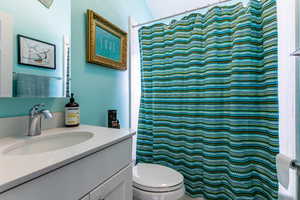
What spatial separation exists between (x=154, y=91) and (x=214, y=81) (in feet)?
1.85

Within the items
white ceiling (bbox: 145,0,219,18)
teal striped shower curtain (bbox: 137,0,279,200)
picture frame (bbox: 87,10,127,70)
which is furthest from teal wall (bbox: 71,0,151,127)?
white ceiling (bbox: 145,0,219,18)

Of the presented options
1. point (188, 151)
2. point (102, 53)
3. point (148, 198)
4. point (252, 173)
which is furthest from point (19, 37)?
point (252, 173)

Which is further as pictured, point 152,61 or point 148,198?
point 152,61

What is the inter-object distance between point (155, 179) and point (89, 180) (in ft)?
2.11

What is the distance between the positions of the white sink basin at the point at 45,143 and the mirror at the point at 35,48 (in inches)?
9.9

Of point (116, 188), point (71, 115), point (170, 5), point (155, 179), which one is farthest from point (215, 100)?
point (170, 5)

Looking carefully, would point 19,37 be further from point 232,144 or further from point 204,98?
point 232,144

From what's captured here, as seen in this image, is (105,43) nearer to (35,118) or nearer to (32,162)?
(35,118)

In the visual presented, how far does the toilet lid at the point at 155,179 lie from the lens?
994mm

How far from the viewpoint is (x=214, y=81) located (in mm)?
1224

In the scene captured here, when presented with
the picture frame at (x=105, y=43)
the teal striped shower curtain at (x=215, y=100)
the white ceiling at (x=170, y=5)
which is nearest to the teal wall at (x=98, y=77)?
the picture frame at (x=105, y=43)

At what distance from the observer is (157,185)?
3.28 ft

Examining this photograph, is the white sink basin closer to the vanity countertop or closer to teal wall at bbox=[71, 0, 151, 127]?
the vanity countertop

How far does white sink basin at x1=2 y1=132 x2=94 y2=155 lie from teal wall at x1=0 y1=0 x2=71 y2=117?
0.61ft
